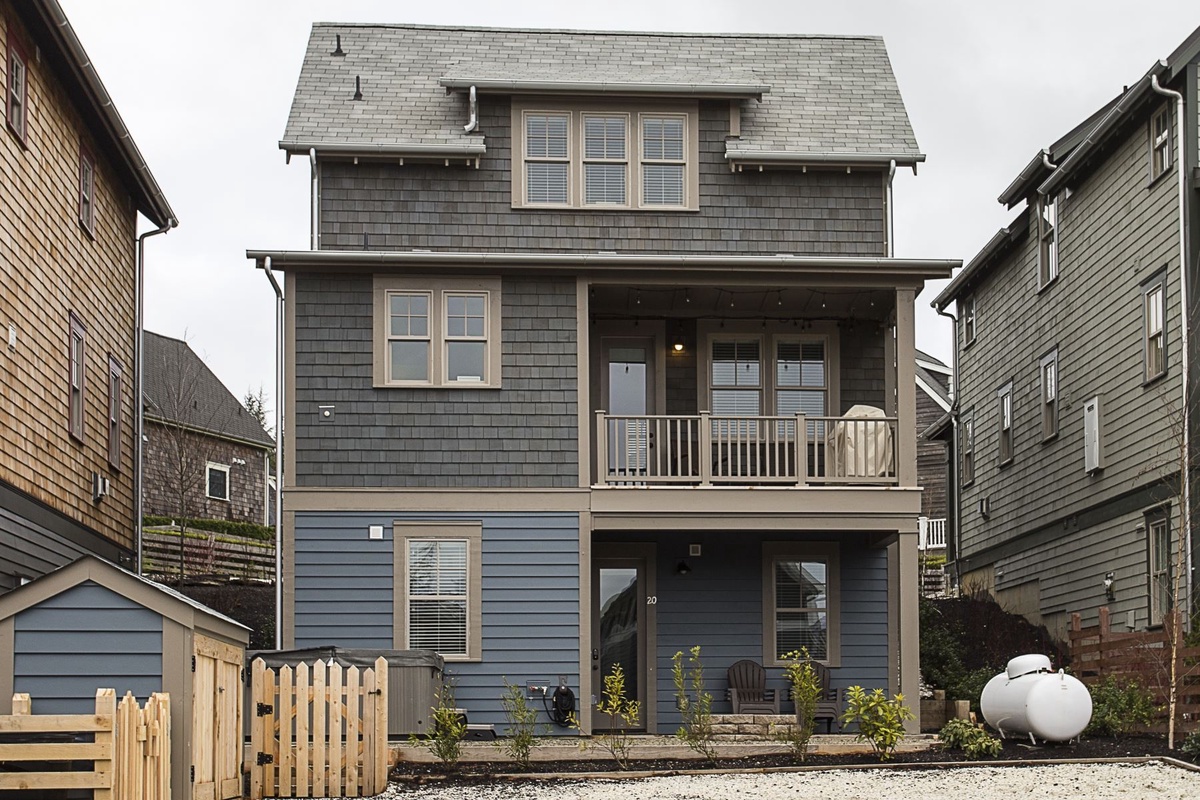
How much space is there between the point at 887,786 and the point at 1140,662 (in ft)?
18.7

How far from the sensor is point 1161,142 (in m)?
20.4

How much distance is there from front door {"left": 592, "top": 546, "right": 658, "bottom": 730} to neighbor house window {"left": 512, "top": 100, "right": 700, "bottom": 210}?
14.9 feet

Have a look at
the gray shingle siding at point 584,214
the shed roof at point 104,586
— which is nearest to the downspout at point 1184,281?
the gray shingle siding at point 584,214

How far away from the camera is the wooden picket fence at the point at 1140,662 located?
17016mm

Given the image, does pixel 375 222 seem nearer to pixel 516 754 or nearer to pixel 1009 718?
pixel 516 754

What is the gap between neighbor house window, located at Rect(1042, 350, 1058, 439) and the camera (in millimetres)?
24875

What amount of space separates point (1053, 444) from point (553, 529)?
9.62m

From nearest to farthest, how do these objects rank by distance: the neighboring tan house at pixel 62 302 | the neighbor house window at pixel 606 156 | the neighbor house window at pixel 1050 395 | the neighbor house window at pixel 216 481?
1. the neighboring tan house at pixel 62 302
2. the neighbor house window at pixel 606 156
3. the neighbor house window at pixel 1050 395
4. the neighbor house window at pixel 216 481

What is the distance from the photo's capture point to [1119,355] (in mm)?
22078

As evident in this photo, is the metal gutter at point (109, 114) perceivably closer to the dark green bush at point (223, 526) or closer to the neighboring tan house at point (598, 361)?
the neighboring tan house at point (598, 361)

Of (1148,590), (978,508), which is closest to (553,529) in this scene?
(1148,590)

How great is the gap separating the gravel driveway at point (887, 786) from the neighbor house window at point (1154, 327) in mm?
7402

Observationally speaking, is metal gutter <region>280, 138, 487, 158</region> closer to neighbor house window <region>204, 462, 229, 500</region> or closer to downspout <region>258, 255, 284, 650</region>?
downspout <region>258, 255, 284, 650</region>

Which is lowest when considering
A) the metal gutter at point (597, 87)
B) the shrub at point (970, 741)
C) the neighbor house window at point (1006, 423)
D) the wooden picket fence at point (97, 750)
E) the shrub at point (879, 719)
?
the shrub at point (970, 741)
